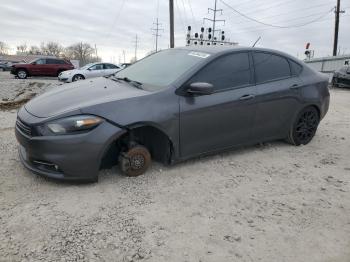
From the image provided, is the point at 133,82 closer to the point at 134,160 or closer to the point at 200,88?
the point at 200,88

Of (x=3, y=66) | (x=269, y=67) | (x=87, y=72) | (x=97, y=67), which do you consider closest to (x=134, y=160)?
(x=269, y=67)

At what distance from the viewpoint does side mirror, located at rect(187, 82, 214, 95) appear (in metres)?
4.07

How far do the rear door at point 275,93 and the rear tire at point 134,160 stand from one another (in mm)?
1723

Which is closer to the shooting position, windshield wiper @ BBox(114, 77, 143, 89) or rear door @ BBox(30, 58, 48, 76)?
windshield wiper @ BBox(114, 77, 143, 89)

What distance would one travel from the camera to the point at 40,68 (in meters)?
26.1

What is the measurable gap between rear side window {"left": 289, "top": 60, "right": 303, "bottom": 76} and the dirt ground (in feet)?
4.90

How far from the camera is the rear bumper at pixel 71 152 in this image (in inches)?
138

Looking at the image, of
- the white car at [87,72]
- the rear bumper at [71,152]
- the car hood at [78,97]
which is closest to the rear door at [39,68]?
the white car at [87,72]

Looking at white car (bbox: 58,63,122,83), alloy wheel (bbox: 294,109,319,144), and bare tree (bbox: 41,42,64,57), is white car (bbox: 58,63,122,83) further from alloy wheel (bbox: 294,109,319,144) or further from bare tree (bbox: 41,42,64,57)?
bare tree (bbox: 41,42,64,57)

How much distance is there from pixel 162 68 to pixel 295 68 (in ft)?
7.06

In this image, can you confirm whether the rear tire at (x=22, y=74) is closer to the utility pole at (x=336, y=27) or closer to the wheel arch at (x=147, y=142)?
the wheel arch at (x=147, y=142)

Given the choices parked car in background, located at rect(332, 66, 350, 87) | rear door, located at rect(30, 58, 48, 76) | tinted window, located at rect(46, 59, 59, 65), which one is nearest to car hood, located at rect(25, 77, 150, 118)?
parked car in background, located at rect(332, 66, 350, 87)

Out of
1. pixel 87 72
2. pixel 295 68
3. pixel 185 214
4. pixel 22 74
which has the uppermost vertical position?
pixel 295 68

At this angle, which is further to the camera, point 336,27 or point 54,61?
point 336,27
